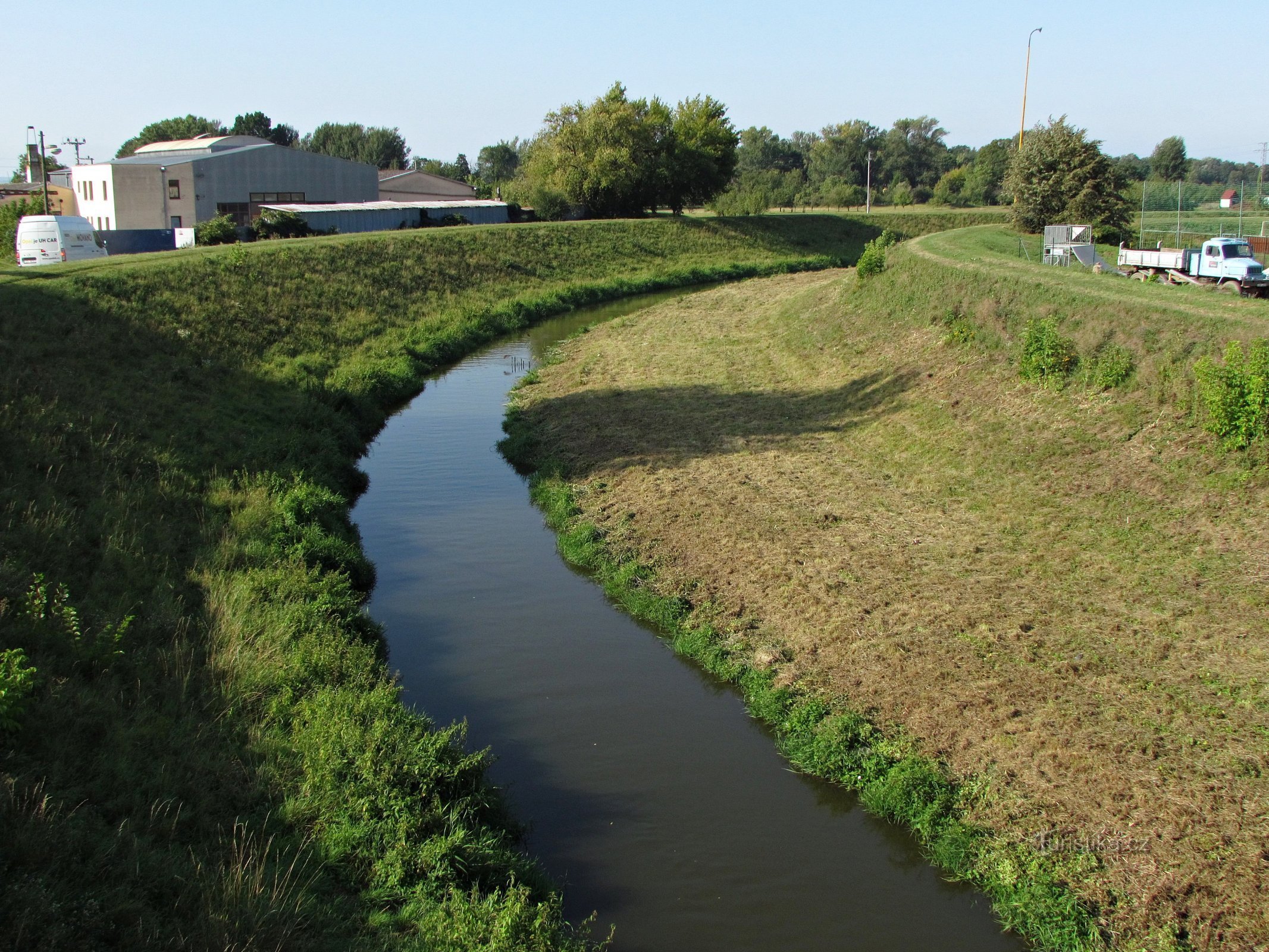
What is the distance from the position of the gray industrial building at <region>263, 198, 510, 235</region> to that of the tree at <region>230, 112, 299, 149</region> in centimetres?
8020

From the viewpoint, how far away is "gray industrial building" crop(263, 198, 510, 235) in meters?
58.6

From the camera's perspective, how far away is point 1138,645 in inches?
447

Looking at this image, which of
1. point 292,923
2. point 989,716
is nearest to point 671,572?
point 989,716

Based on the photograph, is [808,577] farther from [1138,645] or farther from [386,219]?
[386,219]

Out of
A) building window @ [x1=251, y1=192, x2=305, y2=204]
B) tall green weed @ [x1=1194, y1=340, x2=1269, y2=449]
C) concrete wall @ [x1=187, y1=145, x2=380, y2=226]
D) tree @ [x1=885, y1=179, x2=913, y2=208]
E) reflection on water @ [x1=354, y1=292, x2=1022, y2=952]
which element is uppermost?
tree @ [x1=885, y1=179, x2=913, y2=208]

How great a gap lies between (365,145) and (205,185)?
98.6m

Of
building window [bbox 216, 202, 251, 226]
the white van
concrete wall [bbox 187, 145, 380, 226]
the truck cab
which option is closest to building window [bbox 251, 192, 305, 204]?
concrete wall [bbox 187, 145, 380, 226]

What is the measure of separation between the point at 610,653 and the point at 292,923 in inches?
250

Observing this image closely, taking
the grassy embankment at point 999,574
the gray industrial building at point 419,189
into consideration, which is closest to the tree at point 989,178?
the gray industrial building at point 419,189

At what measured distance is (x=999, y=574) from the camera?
1351 cm

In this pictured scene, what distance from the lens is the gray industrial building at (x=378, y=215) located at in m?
58.6

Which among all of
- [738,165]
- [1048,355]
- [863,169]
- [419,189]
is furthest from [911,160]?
[1048,355]

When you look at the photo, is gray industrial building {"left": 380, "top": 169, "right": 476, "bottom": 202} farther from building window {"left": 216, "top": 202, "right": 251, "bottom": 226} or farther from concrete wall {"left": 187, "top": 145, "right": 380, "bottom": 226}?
building window {"left": 216, "top": 202, "right": 251, "bottom": 226}

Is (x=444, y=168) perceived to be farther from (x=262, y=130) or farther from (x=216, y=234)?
(x=216, y=234)
